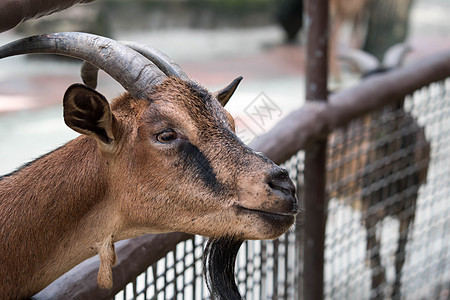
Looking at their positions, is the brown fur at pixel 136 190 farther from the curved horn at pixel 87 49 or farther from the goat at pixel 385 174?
the goat at pixel 385 174

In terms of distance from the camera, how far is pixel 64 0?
63.4 inches

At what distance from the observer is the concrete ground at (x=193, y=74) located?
324 inches

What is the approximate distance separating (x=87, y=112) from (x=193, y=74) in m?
9.44

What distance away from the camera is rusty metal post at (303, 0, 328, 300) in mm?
2943

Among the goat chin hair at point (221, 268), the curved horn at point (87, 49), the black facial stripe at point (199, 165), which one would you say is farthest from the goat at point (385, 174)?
the curved horn at point (87, 49)

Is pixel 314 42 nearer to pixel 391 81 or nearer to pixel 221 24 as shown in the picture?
pixel 391 81

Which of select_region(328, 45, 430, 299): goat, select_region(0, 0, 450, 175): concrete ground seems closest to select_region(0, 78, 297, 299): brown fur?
select_region(328, 45, 430, 299): goat

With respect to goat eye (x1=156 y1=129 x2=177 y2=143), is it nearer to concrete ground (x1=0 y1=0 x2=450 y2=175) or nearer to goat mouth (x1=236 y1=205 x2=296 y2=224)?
goat mouth (x1=236 y1=205 x2=296 y2=224)

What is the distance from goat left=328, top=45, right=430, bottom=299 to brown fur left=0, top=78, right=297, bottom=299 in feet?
5.52

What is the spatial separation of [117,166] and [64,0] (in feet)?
1.55

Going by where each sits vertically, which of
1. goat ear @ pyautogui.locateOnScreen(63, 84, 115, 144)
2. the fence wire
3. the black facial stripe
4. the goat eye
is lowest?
the fence wire

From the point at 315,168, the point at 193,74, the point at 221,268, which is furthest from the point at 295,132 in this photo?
the point at 193,74

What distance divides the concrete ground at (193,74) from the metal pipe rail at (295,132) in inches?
112

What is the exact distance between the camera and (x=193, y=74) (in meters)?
11.0
